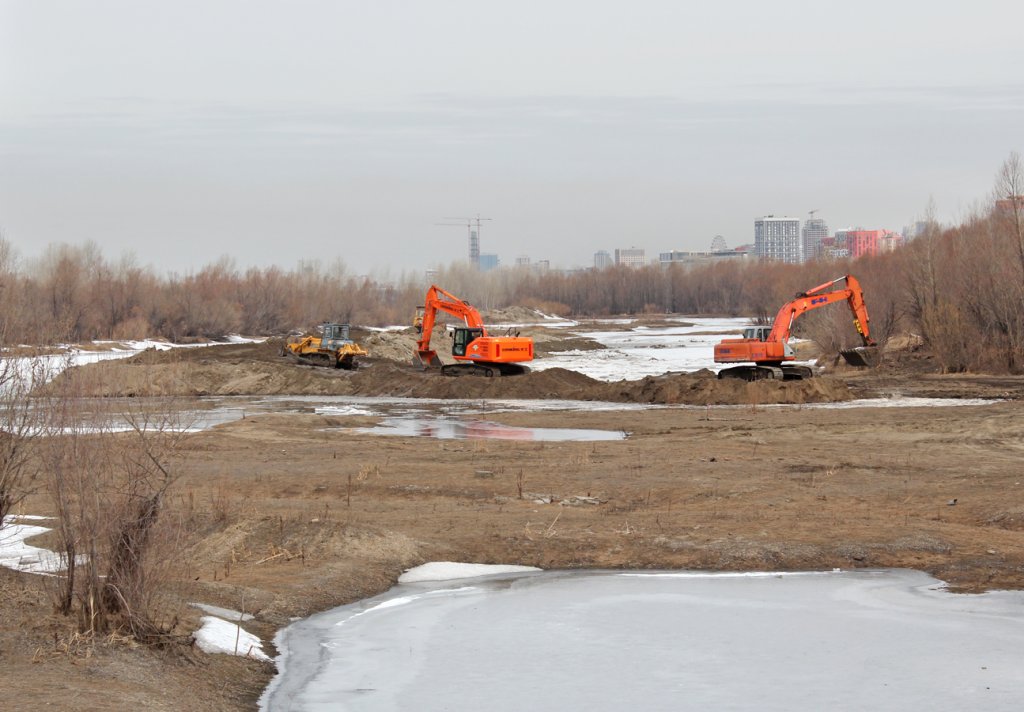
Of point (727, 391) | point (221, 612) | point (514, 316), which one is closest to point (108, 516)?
point (221, 612)

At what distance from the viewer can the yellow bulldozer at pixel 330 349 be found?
163 ft

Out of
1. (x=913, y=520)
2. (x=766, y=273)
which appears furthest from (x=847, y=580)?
(x=766, y=273)

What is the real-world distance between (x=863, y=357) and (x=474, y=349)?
15.9 meters

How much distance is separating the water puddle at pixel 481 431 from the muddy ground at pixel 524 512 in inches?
35.8

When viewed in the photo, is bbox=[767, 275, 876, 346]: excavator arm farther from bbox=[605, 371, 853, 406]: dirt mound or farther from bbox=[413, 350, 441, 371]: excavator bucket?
bbox=[413, 350, 441, 371]: excavator bucket

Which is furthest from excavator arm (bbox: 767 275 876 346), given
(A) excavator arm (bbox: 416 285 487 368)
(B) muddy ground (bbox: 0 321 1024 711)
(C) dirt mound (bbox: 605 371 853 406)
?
(A) excavator arm (bbox: 416 285 487 368)

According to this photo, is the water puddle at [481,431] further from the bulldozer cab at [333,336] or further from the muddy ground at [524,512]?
the bulldozer cab at [333,336]

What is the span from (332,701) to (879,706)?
441 centimetres

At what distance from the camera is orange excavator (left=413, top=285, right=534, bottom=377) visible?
140ft

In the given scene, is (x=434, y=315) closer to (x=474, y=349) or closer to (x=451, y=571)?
(x=474, y=349)

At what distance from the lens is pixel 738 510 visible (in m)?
17.8

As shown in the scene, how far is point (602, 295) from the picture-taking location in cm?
17700

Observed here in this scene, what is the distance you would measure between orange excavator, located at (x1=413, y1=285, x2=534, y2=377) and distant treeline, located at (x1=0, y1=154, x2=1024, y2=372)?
14139 mm

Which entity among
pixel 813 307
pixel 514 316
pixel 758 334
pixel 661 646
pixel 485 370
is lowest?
pixel 661 646
